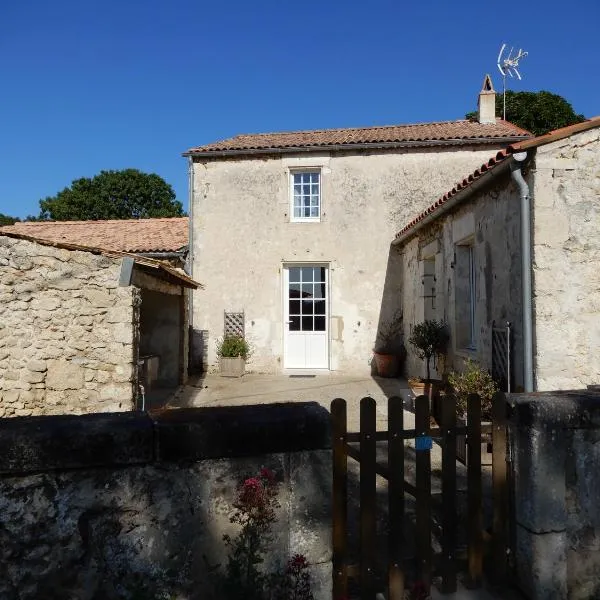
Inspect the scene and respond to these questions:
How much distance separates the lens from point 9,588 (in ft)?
5.56

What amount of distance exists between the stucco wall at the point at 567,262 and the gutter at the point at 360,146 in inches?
232

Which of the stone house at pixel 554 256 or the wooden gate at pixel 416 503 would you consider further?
the stone house at pixel 554 256

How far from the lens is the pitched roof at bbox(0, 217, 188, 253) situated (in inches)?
422

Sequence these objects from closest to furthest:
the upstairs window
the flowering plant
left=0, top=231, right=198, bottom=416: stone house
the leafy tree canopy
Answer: the flowering plant, left=0, top=231, right=198, bottom=416: stone house, the upstairs window, the leafy tree canopy

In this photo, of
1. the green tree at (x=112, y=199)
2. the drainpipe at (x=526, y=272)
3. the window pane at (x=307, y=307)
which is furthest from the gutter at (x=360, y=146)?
the green tree at (x=112, y=199)

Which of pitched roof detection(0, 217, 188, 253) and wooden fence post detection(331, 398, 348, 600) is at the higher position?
pitched roof detection(0, 217, 188, 253)

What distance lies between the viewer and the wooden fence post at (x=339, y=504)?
214 cm

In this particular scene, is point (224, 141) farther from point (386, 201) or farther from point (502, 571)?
point (502, 571)

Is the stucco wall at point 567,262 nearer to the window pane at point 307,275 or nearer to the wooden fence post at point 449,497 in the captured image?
the wooden fence post at point 449,497

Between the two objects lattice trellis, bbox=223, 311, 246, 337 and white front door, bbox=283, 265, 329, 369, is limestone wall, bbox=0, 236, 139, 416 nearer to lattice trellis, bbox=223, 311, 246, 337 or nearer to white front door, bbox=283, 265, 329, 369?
lattice trellis, bbox=223, 311, 246, 337

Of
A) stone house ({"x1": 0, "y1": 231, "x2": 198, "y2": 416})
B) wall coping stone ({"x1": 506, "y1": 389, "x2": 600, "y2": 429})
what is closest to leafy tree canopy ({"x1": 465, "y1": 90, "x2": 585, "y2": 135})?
stone house ({"x1": 0, "y1": 231, "x2": 198, "y2": 416})

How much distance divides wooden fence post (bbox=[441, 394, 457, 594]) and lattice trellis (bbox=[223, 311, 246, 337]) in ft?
29.1

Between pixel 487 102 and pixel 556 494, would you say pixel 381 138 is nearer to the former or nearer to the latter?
pixel 487 102

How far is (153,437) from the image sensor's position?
184cm
